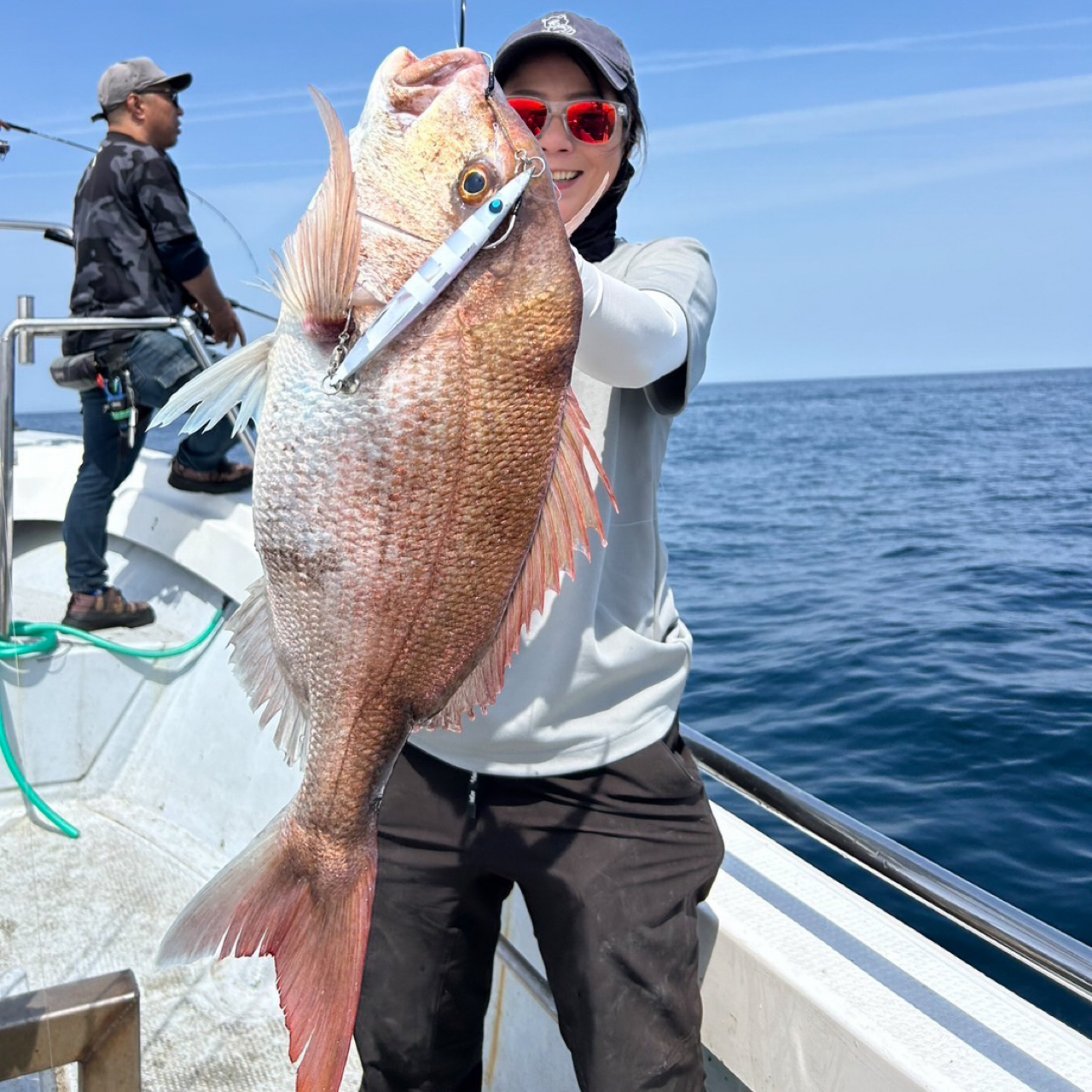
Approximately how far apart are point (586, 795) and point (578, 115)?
3.89 feet

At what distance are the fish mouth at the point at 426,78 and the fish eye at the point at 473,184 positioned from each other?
0.12 metres

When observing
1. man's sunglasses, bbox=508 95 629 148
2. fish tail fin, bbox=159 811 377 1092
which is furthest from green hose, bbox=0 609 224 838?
man's sunglasses, bbox=508 95 629 148

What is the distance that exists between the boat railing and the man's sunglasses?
1.58 metres

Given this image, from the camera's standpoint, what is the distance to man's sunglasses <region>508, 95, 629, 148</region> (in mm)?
1765

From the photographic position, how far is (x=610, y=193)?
203cm

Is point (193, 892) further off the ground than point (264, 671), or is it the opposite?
point (264, 671)

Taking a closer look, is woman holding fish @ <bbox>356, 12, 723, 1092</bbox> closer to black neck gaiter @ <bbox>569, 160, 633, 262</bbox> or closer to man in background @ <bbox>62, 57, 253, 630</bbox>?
black neck gaiter @ <bbox>569, 160, 633, 262</bbox>

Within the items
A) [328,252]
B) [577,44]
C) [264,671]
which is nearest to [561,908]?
[264,671]

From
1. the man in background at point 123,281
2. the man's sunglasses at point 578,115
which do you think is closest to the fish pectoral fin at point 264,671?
the man's sunglasses at point 578,115

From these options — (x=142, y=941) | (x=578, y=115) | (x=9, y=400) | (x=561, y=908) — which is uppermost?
(x=578, y=115)

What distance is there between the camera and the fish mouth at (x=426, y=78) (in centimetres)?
131

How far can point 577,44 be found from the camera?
1.71 metres

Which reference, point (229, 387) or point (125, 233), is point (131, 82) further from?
point (229, 387)

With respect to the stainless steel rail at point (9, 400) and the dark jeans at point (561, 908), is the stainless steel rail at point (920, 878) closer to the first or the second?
the dark jeans at point (561, 908)
